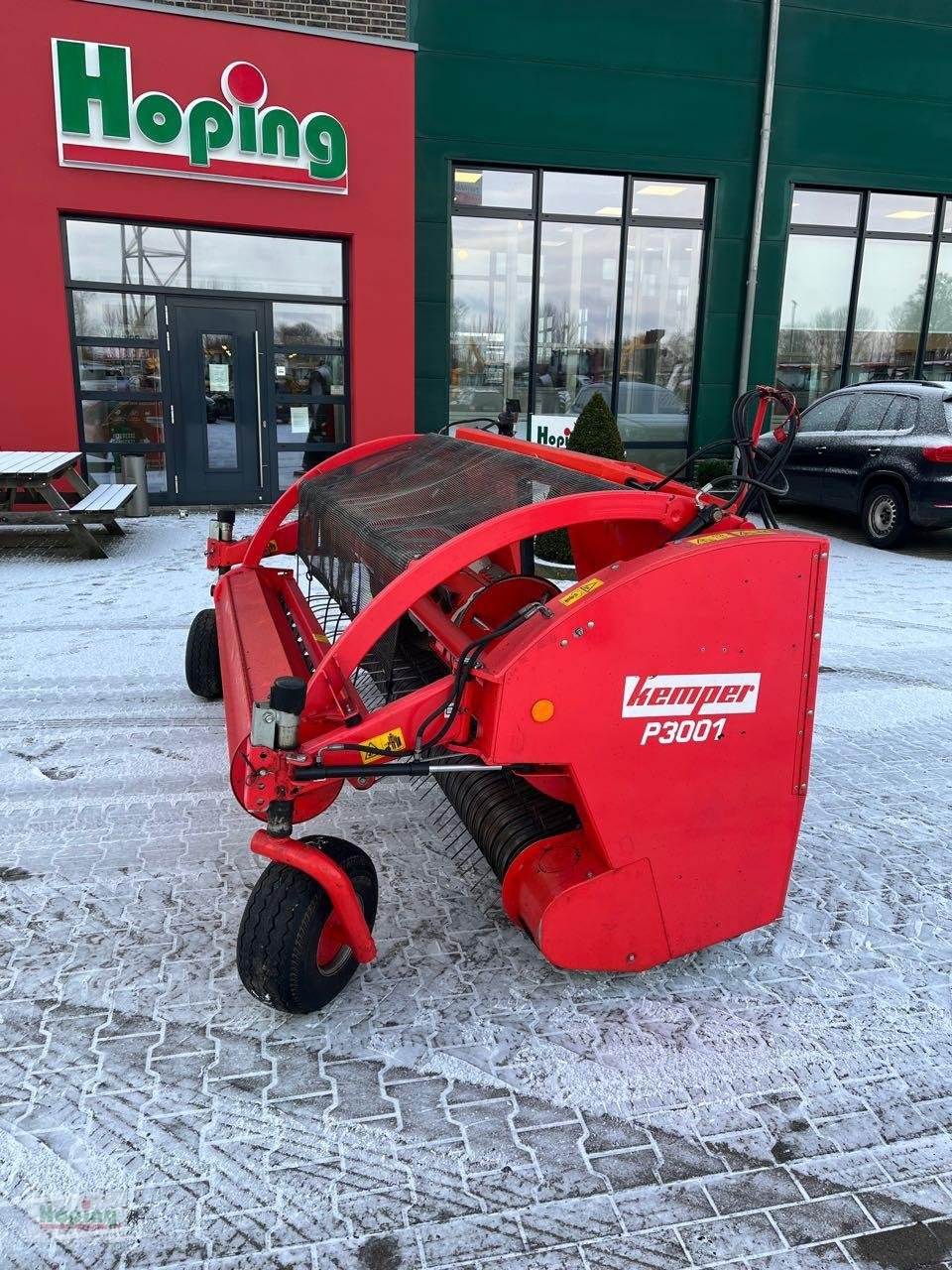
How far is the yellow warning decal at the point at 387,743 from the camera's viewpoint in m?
2.49

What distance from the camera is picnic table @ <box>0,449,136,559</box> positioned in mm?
7789

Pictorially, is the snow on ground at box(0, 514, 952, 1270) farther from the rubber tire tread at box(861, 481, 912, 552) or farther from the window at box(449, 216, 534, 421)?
the window at box(449, 216, 534, 421)

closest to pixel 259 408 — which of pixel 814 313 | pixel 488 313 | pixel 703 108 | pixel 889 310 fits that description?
pixel 488 313

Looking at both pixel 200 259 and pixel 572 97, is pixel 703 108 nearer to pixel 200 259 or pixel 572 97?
pixel 572 97

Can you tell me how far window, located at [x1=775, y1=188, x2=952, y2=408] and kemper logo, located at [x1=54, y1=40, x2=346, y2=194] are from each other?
6178mm

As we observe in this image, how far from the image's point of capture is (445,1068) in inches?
97.1

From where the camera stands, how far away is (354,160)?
980 cm

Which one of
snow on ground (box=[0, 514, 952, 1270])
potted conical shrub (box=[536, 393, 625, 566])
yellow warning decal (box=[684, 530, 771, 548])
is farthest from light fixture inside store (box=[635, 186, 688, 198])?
yellow warning decal (box=[684, 530, 771, 548])

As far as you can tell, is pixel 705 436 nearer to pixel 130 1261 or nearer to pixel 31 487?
pixel 31 487

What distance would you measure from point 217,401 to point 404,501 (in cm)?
760

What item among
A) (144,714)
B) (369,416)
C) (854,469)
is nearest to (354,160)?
(369,416)

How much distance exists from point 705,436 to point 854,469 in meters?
2.90

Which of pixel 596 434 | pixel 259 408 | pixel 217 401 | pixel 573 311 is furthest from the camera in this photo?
pixel 573 311

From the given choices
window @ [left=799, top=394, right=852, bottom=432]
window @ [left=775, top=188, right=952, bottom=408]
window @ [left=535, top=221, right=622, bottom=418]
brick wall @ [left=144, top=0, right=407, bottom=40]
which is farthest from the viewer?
window @ [left=775, top=188, right=952, bottom=408]
